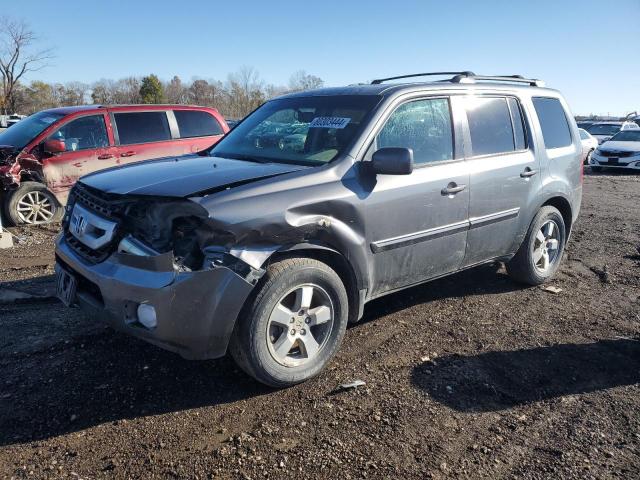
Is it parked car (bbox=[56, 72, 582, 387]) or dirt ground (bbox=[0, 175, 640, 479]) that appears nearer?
dirt ground (bbox=[0, 175, 640, 479])

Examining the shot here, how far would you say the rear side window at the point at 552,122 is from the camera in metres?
5.09

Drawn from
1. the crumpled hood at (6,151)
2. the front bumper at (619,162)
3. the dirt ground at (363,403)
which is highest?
the crumpled hood at (6,151)

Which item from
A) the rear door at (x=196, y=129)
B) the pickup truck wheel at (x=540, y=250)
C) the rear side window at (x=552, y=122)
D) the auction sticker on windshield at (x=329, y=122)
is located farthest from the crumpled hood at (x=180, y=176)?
the rear door at (x=196, y=129)

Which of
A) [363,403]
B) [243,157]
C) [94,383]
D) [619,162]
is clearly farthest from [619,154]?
[94,383]

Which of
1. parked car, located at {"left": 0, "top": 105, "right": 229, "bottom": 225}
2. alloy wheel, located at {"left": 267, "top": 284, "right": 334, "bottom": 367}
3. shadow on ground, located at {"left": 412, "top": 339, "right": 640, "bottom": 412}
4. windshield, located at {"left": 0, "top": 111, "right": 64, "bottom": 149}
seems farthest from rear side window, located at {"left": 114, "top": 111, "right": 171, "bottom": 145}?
shadow on ground, located at {"left": 412, "top": 339, "right": 640, "bottom": 412}

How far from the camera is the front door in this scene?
11.9ft

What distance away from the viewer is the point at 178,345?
2861mm

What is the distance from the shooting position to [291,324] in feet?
10.5

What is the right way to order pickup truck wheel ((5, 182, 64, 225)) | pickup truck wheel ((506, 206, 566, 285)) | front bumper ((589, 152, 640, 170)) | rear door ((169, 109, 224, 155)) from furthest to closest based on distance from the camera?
1. front bumper ((589, 152, 640, 170))
2. rear door ((169, 109, 224, 155))
3. pickup truck wheel ((5, 182, 64, 225))
4. pickup truck wheel ((506, 206, 566, 285))

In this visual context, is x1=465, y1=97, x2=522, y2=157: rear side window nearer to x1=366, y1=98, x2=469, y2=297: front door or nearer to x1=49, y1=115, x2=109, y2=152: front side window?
x1=366, y1=98, x2=469, y2=297: front door

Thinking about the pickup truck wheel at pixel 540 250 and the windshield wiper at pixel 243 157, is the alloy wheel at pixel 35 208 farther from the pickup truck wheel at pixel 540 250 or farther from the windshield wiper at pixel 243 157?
the pickup truck wheel at pixel 540 250

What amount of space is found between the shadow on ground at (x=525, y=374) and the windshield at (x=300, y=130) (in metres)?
1.71

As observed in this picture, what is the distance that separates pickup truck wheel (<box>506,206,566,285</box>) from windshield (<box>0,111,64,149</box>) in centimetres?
685

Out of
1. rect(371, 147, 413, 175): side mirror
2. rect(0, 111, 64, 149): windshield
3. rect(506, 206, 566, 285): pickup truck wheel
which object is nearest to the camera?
rect(371, 147, 413, 175): side mirror
